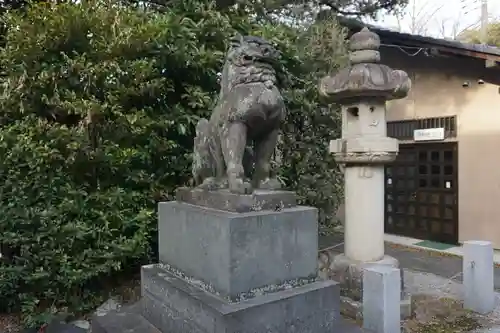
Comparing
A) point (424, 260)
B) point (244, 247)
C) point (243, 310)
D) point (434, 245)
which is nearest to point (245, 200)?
point (244, 247)

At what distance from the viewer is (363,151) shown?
466cm

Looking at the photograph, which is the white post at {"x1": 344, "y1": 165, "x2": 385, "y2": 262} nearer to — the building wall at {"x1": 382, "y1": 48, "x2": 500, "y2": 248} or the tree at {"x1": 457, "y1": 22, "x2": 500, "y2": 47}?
the building wall at {"x1": 382, "y1": 48, "x2": 500, "y2": 248}

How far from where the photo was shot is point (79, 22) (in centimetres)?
436

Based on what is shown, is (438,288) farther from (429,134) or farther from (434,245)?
(429,134)

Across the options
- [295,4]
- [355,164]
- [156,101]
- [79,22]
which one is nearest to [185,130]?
[156,101]

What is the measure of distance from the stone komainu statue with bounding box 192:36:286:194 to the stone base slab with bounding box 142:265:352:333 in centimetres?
75

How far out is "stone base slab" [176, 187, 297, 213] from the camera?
271 centimetres

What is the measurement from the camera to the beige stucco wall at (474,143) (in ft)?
25.8

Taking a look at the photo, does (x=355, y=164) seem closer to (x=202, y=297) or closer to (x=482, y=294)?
(x=482, y=294)

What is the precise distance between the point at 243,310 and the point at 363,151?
277cm

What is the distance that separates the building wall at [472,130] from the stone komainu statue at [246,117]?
6645mm

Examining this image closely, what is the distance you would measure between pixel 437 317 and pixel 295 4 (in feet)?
17.5

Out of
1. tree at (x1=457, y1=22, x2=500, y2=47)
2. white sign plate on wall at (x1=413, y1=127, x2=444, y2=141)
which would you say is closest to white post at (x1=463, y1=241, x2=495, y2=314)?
white sign plate on wall at (x1=413, y1=127, x2=444, y2=141)

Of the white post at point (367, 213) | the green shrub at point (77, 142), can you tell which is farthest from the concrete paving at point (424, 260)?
the green shrub at point (77, 142)
